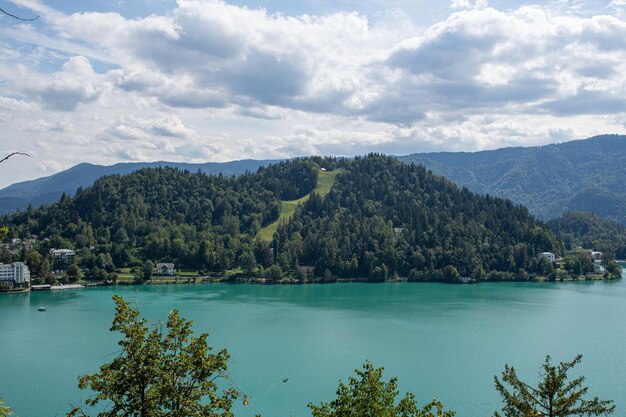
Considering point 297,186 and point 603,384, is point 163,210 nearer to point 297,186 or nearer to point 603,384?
point 297,186

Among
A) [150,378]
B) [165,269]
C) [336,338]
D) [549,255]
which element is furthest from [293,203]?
[150,378]

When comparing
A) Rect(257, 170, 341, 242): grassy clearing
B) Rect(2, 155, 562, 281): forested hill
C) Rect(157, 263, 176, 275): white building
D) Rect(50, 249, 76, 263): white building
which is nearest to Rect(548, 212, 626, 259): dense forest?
Rect(2, 155, 562, 281): forested hill

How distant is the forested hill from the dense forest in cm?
4570

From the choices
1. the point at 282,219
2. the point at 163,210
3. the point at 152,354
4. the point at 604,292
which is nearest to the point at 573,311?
the point at 604,292

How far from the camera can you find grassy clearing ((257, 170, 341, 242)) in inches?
5399

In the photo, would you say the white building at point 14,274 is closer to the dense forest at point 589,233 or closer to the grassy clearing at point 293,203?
the grassy clearing at point 293,203

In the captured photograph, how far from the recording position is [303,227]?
131 metres

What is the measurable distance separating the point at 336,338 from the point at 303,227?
7647 cm

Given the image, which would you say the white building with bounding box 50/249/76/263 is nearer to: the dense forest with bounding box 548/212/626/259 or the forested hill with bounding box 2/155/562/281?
the forested hill with bounding box 2/155/562/281

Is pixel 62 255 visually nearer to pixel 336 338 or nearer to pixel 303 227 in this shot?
pixel 303 227

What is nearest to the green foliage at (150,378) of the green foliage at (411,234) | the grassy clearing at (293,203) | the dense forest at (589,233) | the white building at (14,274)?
the white building at (14,274)

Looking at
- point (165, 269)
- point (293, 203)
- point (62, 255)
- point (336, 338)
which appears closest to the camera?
point (336, 338)

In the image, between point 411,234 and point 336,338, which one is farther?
point 411,234

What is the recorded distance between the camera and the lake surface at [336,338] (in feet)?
126
